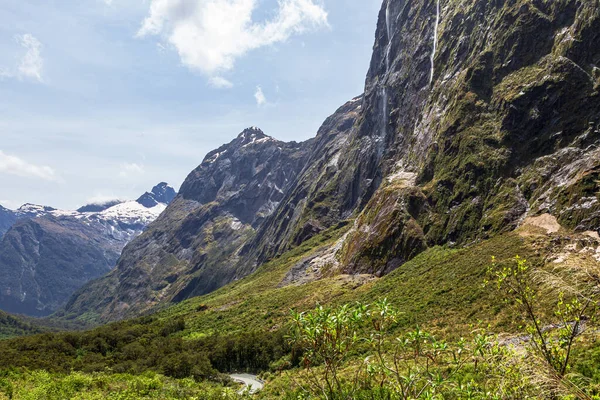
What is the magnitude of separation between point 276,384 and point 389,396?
3181cm

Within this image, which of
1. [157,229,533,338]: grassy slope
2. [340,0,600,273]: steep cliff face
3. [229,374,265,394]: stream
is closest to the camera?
[229,374,265,394]: stream

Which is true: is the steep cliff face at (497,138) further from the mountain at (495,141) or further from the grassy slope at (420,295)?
the grassy slope at (420,295)

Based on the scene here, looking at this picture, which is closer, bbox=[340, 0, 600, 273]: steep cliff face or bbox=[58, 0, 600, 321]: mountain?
bbox=[58, 0, 600, 321]: mountain

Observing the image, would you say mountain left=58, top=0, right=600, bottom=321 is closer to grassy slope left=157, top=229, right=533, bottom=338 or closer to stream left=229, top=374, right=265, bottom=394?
grassy slope left=157, top=229, right=533, bottom=338

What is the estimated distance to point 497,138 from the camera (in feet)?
327

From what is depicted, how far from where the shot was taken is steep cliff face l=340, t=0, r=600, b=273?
259 feet

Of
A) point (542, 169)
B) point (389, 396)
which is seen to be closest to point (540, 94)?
point (542, 169)

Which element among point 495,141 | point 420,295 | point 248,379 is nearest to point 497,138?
point 495,141

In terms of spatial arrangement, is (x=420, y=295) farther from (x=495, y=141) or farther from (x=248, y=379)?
(x=495, y=141)

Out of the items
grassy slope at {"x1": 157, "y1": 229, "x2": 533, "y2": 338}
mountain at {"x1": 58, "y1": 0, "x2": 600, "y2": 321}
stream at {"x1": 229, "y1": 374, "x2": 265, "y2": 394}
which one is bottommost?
stream at {"x1": 229, "y1": 374, "x2": 265, "y2": 394}

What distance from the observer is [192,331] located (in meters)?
98.6

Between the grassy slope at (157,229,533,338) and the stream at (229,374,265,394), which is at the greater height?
the grassy slope at (157,229,533,338)

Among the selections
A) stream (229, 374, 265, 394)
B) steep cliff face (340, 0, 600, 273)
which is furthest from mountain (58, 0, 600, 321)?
stream (229, 374, 265, 394)

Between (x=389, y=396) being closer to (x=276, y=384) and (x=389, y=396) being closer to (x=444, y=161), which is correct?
(x=276, y=384)
